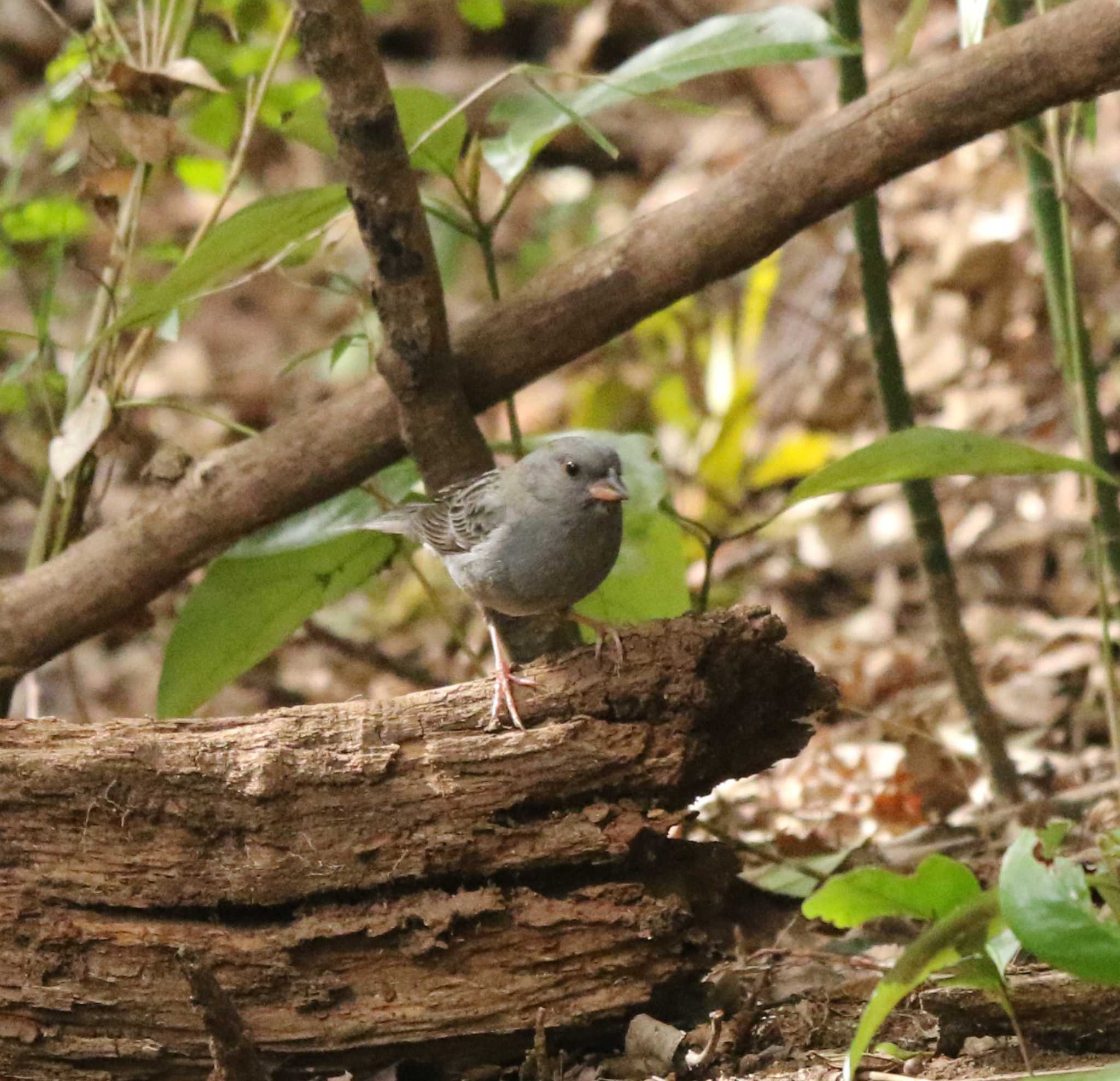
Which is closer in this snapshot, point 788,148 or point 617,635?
point 617,635

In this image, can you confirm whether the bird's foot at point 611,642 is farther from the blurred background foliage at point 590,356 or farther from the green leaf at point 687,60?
the green leaf at point 687,60

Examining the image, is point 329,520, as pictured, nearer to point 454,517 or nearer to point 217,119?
point 454,517

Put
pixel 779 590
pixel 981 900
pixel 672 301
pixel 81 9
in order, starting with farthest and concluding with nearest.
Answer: pixel 81 9
pixel 779 590
pixel 672 301
pixel 981 900

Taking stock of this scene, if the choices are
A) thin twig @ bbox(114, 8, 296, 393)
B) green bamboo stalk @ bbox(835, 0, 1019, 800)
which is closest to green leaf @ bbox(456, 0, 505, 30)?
thin twig @ bbox(114, 8, 296, 393)

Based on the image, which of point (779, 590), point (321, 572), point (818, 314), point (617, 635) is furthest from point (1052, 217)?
point (818, 314)

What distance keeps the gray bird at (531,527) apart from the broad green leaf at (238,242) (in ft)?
2.51

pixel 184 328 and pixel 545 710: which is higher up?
pixel 184 328

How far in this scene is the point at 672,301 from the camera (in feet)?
11.3

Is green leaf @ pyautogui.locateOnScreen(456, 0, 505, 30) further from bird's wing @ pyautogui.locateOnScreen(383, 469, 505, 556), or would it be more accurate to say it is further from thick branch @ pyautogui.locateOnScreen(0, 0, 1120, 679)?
bird's wing @ pyautogui.locateOnScreen(383, 469, 505, 556)

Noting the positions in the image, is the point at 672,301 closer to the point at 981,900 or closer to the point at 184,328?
the point at 981,900

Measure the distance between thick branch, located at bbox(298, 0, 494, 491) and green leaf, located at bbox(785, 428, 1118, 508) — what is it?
0.97 metres

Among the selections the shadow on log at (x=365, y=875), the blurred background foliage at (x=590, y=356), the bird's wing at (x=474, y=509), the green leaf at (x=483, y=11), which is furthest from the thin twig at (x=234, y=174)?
the shadow on log at (x=365, y=875)

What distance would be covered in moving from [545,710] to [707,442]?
4918 mm

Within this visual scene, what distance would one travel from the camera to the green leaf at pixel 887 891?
2293 mm
